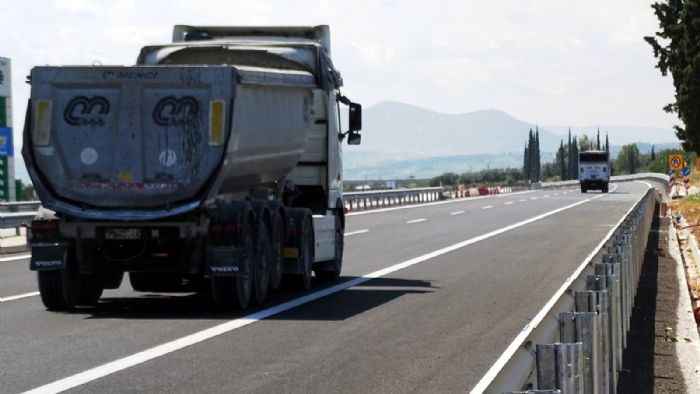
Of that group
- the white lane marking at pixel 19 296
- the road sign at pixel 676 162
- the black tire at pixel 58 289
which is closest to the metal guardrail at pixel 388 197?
the road sign at pixel 676 162

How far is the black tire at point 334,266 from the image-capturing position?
19.8 m

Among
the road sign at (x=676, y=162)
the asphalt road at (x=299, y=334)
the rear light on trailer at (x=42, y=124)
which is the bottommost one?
the asphalt road at (x=299, y=334)

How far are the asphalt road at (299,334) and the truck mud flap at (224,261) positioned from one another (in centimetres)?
46

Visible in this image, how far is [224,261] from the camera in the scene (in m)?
15.1

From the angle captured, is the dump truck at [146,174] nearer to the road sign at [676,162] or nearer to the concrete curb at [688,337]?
the concrete curb at [688,337]

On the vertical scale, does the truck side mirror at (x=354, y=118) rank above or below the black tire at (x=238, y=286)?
above

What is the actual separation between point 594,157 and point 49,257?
8243cm

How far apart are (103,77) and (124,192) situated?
1.26 metres

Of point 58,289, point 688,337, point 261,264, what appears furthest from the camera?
point 261,264

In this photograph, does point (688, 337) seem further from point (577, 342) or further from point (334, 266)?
point (577, 342)

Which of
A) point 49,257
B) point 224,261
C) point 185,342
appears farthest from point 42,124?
point 185,342

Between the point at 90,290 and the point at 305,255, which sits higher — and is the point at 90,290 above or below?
below

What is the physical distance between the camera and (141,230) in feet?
49.3

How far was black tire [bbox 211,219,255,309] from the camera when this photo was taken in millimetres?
15156
